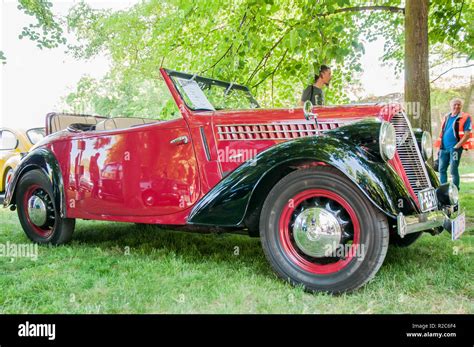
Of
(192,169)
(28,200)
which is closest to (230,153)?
(192,169)

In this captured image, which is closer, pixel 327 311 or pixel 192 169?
pixel 327 311

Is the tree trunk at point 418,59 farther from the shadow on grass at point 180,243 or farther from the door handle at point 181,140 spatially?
the door handle at point 181,140

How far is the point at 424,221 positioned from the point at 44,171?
3882mm

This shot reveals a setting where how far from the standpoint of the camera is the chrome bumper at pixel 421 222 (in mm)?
2719

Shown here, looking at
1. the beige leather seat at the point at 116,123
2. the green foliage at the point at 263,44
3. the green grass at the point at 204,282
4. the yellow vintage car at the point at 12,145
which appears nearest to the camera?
the green grass at the point at 204,282

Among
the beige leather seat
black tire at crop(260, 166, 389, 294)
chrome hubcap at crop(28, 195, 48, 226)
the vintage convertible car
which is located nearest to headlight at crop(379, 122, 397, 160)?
the vintage convertible car

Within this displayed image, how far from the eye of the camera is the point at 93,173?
4.20m

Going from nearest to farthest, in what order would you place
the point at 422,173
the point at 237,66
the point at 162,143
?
the point at 422,173 < the point at 162,143 < the point at 237,66

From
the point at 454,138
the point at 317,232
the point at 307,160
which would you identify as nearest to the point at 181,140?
the point at 307,160

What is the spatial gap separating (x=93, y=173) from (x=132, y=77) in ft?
42.2

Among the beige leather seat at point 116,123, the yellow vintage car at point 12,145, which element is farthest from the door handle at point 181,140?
the yellow vintage car at point 12,145

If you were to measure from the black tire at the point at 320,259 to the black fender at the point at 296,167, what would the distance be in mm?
84
